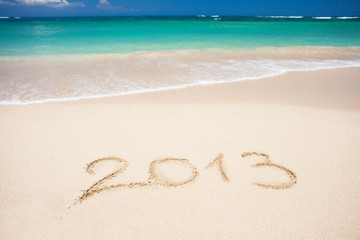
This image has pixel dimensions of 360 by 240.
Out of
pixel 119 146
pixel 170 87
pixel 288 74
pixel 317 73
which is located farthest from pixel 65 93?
pixel 317 73

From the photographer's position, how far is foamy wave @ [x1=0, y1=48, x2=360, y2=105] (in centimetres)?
443

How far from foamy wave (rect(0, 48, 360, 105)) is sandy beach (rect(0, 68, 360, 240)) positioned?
0.77m

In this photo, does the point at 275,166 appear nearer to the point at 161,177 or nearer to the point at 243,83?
the point at 161,177

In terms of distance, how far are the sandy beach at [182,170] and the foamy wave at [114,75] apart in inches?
30.3

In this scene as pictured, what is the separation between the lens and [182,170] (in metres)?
2.23

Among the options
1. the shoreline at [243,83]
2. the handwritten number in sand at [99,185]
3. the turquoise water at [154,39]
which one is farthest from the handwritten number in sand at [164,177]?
the turquoise water at [154,39]

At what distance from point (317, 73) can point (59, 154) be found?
6.20m

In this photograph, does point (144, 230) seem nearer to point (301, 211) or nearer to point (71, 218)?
point (71, 218)

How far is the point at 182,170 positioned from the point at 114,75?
13.7 ft

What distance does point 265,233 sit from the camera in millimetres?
1611

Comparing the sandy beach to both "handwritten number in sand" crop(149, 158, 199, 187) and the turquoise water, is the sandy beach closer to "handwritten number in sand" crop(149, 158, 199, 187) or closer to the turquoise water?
"handwritten number in sand" crop(149, 158, 199, 187)

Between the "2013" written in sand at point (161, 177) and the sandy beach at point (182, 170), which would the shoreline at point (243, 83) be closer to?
the sandy beach at point (182, 170)

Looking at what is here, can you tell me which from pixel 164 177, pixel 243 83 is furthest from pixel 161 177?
pixel 243 83

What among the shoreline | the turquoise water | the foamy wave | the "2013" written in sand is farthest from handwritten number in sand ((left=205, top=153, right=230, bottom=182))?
the turquoise water
